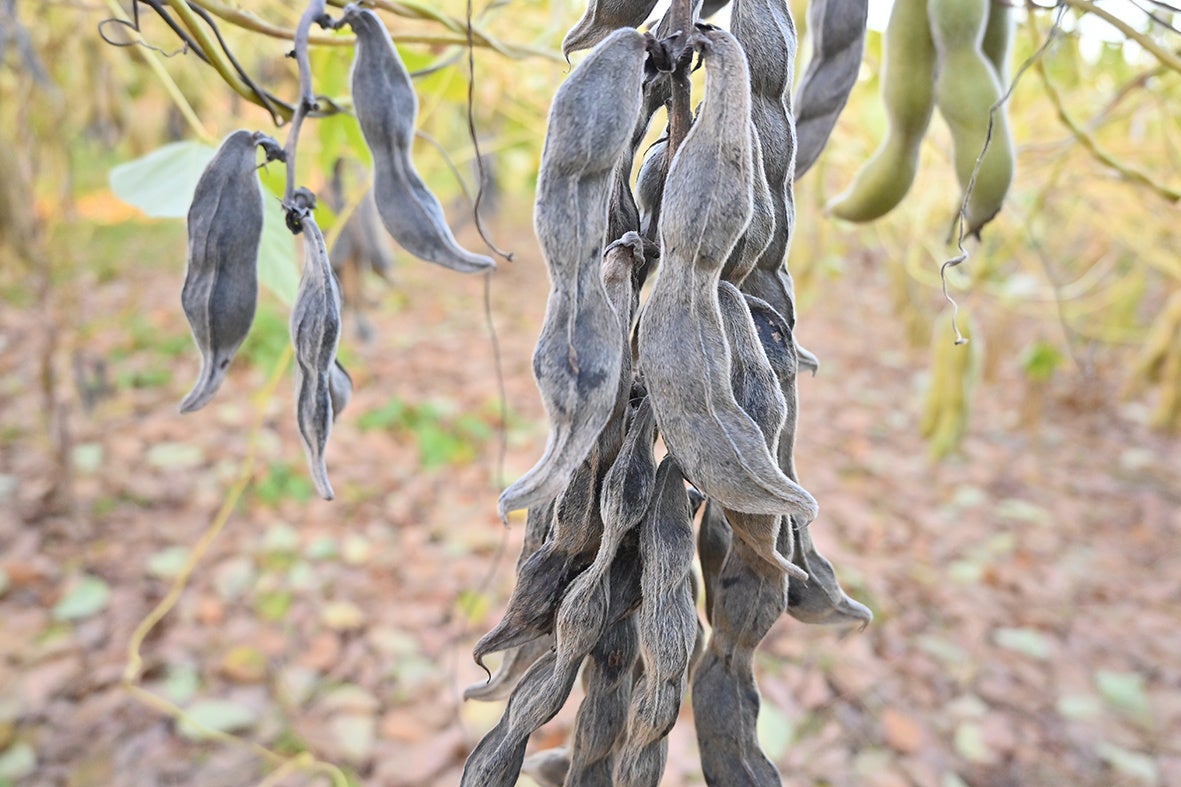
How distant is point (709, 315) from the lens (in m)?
0.31

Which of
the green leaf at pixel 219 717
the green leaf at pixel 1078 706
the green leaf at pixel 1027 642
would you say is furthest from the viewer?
the green leaf at pixel 1027 642

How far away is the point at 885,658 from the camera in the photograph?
5.70ft

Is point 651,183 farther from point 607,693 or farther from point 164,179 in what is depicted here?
point 164,179

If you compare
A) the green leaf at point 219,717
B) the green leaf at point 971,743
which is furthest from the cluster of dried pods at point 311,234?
the green leaf at point 971,743

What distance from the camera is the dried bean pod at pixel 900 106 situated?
1.58ft

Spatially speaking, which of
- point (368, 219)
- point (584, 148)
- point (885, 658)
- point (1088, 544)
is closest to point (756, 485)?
point (584, 148)

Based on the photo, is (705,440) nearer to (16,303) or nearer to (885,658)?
(885,658)

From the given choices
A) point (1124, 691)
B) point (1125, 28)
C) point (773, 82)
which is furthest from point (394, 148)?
point (1124, 691)

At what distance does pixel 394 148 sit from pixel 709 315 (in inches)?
7.6

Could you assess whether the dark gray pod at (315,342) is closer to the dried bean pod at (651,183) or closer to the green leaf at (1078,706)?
the dried bean pod at (651,183)

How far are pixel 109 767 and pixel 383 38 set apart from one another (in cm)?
135

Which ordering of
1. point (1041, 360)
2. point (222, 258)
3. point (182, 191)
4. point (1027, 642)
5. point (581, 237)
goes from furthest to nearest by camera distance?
point (1041, 360) < point (1027, 642) < point (182, 191) < point (222, 258) < point (581, 237)

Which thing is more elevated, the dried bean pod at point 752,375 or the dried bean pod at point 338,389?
the dried bean pod at point 752,375

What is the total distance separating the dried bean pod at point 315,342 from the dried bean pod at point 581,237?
5.1 inches
